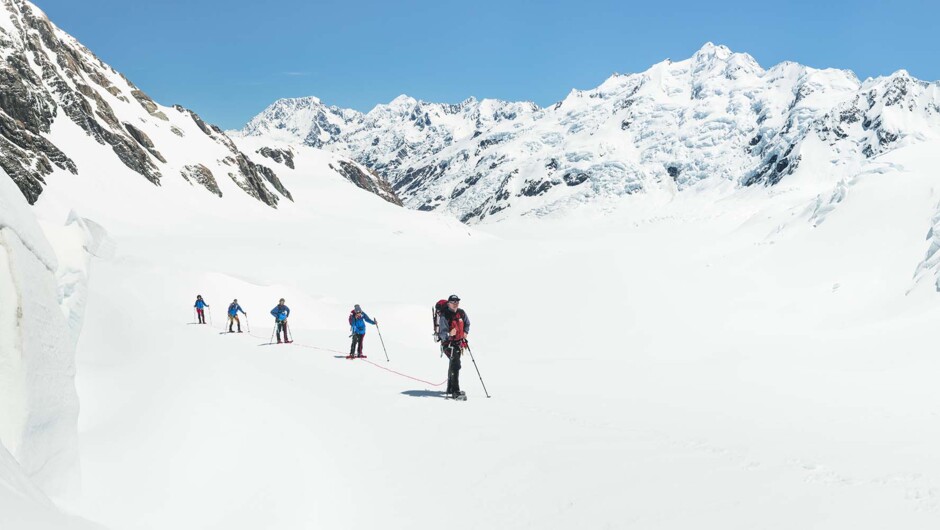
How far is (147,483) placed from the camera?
7.11 metres

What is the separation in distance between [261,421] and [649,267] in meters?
38.0

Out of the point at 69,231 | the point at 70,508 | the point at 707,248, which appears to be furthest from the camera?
the point at 707,248

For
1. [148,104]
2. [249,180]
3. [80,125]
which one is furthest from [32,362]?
[148,104]

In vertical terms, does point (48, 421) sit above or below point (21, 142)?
below

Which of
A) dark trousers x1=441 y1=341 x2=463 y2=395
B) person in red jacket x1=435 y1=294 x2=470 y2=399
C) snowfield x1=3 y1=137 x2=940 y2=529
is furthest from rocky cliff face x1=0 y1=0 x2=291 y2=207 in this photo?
dark trousers x1=441 y1=341 x2=463 y2=395

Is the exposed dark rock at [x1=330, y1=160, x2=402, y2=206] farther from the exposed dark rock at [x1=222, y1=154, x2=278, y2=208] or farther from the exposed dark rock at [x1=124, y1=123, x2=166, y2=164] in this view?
the exposed dark rock at [x1=124, y1=123, x2=166, y2=164]

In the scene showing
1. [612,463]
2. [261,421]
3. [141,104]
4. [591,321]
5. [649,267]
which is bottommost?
[612,463]

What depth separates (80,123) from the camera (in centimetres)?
7500

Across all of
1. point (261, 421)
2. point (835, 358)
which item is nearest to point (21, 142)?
point (261, 421)

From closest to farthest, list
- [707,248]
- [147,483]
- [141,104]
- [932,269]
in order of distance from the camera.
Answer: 1. [147,483]
2. [932,269]
3. [707,248]
4. [141,104]

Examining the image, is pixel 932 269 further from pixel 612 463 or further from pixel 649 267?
pixel 612 463

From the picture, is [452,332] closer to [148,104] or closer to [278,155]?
[148,104]

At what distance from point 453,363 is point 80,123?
3238 inches

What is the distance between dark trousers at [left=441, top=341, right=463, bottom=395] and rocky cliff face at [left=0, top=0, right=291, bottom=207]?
58069 mm
